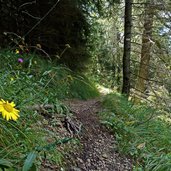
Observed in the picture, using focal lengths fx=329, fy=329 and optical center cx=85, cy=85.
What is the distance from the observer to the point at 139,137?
3996 mm

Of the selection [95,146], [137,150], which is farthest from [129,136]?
[95,146]

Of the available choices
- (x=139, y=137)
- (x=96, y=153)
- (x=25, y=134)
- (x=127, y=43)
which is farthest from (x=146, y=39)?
(x=25, y=134)

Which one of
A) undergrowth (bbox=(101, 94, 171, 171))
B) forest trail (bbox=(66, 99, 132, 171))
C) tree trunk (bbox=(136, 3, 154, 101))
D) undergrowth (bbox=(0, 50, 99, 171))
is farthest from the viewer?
tree trunk (bbox=(136, 3, 154, 101))

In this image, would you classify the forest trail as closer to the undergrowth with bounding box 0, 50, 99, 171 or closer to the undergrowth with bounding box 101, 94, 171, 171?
the undergrowth with bounding box 101, 94, 171, 171

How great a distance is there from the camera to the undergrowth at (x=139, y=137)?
10.6 ft

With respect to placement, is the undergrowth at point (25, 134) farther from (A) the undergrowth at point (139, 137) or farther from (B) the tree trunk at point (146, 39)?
(B) the tree trunk at point (146, 39)

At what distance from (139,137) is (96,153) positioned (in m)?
0.99

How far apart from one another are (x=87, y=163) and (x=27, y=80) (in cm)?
125

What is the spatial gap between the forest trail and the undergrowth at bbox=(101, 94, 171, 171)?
0.11m

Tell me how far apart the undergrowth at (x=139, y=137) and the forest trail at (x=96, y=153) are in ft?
0.35

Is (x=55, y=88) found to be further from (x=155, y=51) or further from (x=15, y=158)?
(x=155, y=51)

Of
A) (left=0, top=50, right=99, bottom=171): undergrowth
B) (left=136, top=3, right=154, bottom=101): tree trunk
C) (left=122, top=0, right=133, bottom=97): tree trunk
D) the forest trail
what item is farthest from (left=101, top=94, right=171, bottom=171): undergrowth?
(left=136, top=3, right=154, bottom=101): tree trunk

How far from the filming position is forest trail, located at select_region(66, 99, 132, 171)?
110 inches

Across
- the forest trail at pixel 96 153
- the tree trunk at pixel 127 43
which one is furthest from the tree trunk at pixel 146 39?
the forest trail at pixel 96 153
